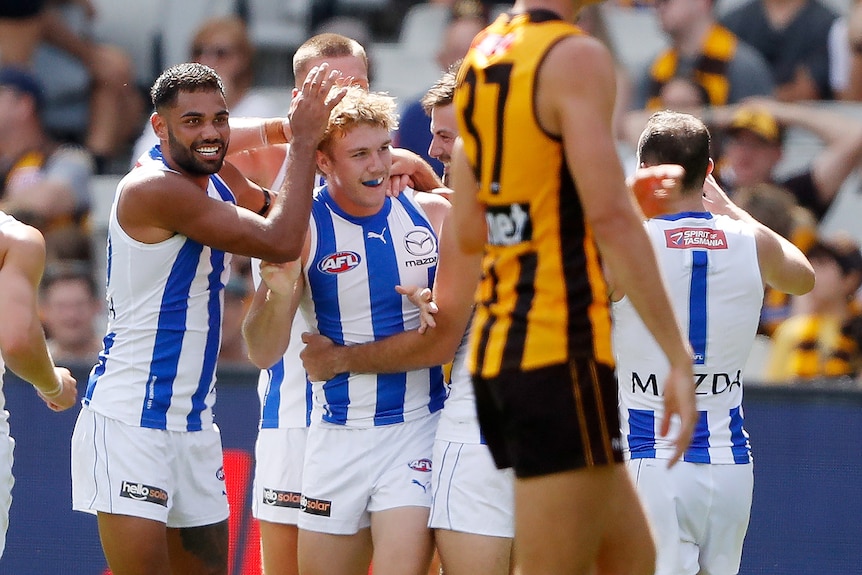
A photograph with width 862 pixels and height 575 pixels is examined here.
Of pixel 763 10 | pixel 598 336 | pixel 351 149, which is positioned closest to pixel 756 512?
pixel 351 149

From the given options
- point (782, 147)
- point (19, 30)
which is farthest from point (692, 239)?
point (19, 30)

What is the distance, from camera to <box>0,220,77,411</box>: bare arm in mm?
4336

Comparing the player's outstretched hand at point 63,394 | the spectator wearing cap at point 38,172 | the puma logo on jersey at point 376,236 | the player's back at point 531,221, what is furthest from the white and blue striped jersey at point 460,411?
the spectator wearing cap at point 38,172

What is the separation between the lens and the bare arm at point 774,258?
4.61 meters

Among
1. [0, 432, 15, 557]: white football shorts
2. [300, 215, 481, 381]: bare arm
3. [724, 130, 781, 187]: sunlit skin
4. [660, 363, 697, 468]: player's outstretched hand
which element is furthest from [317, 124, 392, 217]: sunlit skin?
[724, 130, 781, 187]: sunlit skin

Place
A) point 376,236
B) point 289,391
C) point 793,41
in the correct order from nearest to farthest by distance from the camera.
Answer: point 376,236, point 289,391, point 793,41

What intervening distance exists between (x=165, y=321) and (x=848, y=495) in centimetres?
341

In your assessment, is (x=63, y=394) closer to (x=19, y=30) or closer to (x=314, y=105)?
(x=314, y=105)

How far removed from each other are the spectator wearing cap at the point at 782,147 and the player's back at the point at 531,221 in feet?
16.8

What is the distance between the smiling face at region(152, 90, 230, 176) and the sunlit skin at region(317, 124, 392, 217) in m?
0.40

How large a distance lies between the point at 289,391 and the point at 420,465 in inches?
28.6

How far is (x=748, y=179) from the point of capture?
8.09 metres

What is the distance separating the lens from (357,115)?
14.9ft

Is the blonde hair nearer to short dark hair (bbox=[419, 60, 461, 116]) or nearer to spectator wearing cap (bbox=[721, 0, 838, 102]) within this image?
short dark hair (bbox=[419, 60, 461, 116])
